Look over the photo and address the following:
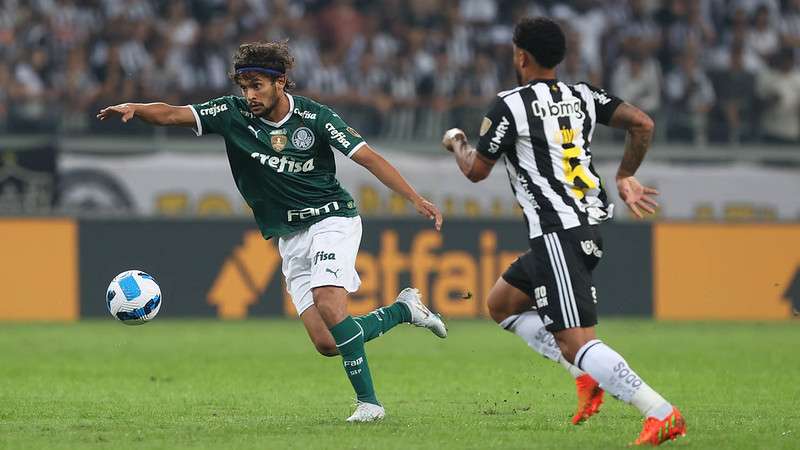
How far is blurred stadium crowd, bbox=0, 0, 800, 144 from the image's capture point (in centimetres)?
1891

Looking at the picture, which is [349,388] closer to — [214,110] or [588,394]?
[214,110]

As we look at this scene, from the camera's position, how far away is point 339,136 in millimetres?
8414

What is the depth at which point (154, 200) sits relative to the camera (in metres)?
18.7

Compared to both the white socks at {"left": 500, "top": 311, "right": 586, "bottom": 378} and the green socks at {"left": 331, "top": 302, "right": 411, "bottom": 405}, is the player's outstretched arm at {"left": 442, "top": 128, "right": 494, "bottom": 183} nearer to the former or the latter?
the white socks at {"left": 500, "top": 311, "right": 586, "bottom": 378}

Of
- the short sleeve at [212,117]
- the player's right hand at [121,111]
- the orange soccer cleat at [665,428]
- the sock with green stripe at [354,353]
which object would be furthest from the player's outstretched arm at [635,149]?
the player's right hand at [121,111]

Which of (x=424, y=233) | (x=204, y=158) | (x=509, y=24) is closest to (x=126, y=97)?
(x=204, y=158)

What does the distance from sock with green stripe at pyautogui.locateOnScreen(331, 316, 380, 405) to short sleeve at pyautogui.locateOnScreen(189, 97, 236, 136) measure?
1.43 metres

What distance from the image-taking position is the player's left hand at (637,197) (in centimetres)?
772

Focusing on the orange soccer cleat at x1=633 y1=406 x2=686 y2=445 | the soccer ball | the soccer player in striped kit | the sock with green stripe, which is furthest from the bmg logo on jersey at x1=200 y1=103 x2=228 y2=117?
the orange soccer cleat at x1=633 y1=406 x2=686 y2=445

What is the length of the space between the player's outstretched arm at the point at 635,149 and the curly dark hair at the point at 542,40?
532 mm

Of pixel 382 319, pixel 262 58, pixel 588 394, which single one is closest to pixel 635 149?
pixel 588 394

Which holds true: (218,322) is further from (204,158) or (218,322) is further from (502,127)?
(502,127)

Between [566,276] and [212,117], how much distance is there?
2.56 metres

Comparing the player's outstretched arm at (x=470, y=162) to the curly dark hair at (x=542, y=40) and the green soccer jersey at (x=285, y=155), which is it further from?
the green soccer jersey at (x=285, y=155)
